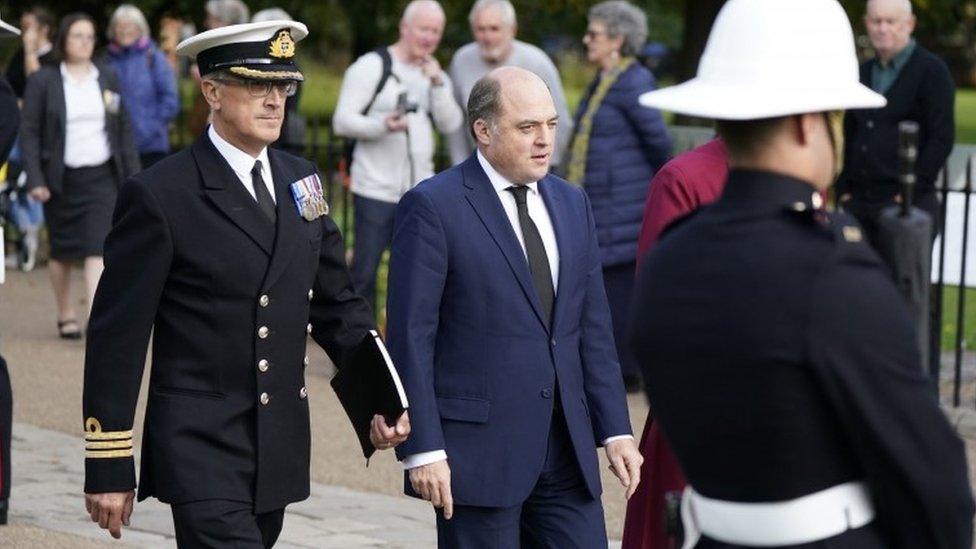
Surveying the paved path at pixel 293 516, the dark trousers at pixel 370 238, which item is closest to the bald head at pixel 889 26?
the dark trousers at pixel 370 238

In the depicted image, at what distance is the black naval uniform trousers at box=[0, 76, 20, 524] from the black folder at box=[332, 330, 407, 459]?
2.46m

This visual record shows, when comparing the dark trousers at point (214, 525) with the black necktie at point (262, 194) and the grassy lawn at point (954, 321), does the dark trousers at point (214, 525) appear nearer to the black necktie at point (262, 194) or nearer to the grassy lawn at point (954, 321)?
the black necktie at point (262, 194)

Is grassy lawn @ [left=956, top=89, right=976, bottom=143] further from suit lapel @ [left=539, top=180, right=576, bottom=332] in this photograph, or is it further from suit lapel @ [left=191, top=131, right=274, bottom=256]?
suit lapel @ [left=191, top=131, right=274, bottom=256]

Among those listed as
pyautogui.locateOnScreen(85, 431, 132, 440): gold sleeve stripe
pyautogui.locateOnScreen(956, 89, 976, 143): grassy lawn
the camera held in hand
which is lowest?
pyautogui.locateOnScreen(956, 89, 976, 143): grassy lawn

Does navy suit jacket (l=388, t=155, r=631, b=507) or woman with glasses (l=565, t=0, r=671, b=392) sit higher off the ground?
navy suit jacket (l=388, t=155, r=631, b=507)

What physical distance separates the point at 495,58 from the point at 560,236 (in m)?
5.94

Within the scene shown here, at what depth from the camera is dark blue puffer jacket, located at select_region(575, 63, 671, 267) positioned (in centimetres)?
988

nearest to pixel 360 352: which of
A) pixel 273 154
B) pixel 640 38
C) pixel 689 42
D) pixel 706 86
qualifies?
pixel 273 154

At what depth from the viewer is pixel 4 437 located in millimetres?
7180

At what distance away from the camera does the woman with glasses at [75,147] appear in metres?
11.5

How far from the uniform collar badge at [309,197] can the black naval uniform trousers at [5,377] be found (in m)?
2.42

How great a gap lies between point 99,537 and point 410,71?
422cm

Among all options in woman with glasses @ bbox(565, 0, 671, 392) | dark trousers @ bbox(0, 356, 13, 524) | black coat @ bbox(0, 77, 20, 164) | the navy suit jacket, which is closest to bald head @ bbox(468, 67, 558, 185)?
the navy suit jacket

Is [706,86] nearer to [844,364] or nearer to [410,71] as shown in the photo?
[844,364]
